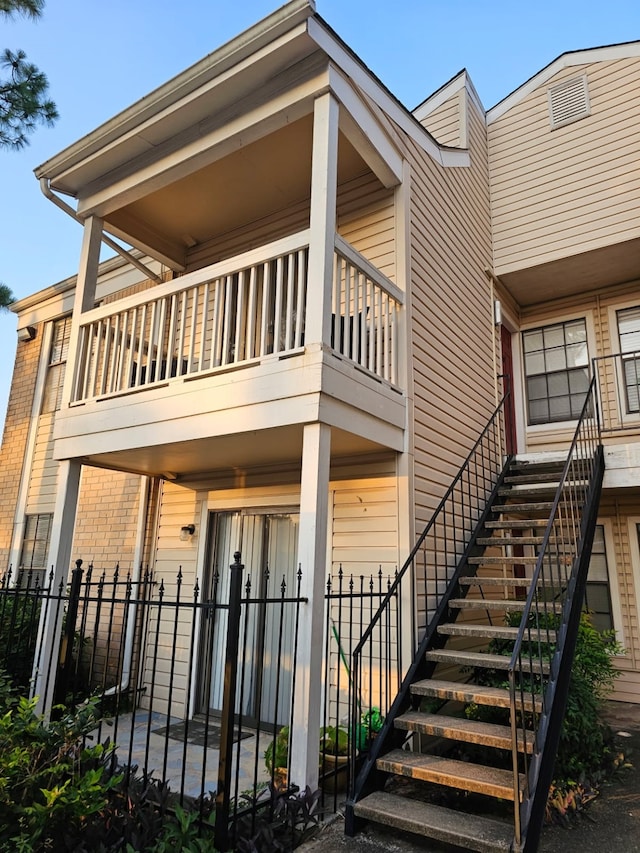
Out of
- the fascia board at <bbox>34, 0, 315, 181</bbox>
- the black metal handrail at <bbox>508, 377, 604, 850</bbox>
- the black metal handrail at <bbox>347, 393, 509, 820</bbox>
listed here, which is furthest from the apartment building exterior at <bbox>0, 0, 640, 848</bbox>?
the black metal handrail at <bbox>508, 377, 604, 850</bbox>

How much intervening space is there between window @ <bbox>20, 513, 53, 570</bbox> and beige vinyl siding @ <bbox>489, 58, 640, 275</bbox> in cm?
778

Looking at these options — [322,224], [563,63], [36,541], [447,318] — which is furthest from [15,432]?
[563,63]

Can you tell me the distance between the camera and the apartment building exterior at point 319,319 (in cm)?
439

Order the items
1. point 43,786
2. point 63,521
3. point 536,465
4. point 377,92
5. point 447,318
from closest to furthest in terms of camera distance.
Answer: point 43,786 < point 377,92 < point 63,521 < point 447,318 < point 536,465

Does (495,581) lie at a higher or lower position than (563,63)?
lower

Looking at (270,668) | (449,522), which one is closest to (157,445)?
(270,668)

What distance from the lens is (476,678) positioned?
461cm

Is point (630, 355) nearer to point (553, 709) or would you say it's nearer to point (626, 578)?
point (626, 578)

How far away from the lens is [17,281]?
8.84 meters

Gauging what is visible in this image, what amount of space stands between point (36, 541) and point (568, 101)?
10191mm

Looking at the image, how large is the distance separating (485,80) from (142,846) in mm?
10398

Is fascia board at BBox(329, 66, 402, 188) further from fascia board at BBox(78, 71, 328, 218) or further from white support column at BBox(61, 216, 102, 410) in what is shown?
white support column at BBox(61, 216, 102, 410)

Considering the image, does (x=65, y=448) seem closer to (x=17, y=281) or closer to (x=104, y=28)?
(x=17, y=281)

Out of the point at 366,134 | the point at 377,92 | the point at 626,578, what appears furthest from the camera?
the point at 626,578
